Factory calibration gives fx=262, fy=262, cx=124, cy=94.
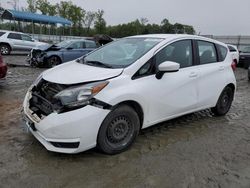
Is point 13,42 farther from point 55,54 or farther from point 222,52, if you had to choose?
point 222,52

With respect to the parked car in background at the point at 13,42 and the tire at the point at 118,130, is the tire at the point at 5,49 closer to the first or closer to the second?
the parked car in background at the point at 13,42

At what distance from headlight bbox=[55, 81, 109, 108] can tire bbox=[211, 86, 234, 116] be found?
2930 mm

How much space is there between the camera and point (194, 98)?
4.46 metres

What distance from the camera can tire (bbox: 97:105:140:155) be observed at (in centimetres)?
330

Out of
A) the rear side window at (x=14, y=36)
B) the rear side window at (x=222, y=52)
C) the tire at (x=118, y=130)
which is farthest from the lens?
the rear side window at (x=14, y=36)

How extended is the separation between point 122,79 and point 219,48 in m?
2.71

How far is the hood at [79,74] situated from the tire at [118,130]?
47cm

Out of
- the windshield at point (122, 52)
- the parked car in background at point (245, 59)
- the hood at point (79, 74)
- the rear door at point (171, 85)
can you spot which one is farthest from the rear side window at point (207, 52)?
the parked car in background at point (245, 59)

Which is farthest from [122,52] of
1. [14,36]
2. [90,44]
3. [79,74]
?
[14,36]

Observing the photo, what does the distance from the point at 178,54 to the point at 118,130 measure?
5.57 ft

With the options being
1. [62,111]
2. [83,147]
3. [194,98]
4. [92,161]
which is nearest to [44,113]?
[62,111]

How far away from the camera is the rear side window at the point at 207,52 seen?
15.5 ft

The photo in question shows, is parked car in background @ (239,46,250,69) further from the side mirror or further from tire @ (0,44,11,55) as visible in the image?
tire @ (0,44,11,55)

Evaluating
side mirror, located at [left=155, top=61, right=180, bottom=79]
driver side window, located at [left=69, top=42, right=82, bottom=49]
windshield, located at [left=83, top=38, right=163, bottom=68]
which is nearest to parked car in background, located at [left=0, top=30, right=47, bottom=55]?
driver side window, located at [left=69, top=42, right=82, bottom=49]
